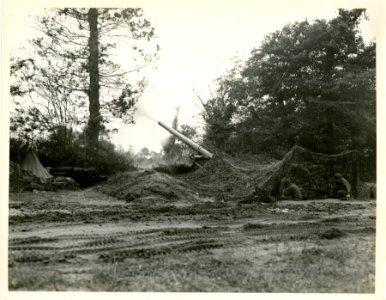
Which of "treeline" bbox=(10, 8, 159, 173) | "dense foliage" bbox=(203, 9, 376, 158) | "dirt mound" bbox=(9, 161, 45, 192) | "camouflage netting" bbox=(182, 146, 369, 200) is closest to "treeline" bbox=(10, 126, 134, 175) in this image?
"treeline" bbox=(10, 8, 159, 173)

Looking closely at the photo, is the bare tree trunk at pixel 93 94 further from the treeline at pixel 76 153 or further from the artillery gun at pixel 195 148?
the artillery gun at pixel 195 148

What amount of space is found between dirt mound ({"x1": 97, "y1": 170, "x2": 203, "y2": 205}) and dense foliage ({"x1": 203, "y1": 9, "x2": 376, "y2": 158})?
1455mm

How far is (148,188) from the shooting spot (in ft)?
37.0

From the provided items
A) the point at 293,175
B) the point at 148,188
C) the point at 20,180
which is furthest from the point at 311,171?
the point at 20,180

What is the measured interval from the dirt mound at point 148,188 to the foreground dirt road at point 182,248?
434 millimetres

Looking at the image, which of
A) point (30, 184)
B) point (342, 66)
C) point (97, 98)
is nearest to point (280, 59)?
point (342, 66)

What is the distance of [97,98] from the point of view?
427 inches

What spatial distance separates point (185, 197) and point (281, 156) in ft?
8.03

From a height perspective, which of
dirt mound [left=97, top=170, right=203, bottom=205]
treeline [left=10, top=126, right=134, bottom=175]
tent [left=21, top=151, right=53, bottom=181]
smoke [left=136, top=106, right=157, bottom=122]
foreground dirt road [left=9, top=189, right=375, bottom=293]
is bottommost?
foreground dirt road [left=9, top=189, right=375, bottom=293]

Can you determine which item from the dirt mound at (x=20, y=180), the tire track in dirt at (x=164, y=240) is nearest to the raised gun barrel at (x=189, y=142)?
the tire track in dirt at (x=164, y=240)

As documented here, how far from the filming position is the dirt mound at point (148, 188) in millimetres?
10883

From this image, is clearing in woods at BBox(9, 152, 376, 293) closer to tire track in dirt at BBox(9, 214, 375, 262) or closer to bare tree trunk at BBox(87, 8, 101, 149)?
tire track in dirt at BBox(9, 214, 375, 262)

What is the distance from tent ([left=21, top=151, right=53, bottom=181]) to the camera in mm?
10062
